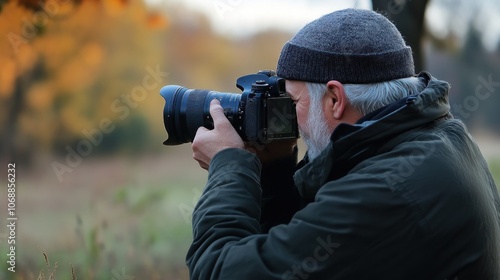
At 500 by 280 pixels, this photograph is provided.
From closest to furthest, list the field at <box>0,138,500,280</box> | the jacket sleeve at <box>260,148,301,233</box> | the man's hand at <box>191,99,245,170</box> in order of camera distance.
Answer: the man's hand at <box>191,99,245,170</box> → the jacket sleeve at <box>260,148,301,233</box> → the field at <box>0,138,500,280</box>

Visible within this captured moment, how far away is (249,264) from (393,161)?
1.30 ft

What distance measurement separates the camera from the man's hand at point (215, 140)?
2.15 meters

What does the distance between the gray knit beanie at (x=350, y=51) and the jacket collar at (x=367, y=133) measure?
0.11m

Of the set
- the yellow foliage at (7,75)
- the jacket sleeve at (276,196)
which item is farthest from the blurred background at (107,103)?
the jacket sleeve at (276,196)

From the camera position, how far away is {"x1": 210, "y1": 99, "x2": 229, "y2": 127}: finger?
221 centimetres

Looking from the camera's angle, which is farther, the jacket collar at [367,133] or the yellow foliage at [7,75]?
the yellow foliage at [7,75]

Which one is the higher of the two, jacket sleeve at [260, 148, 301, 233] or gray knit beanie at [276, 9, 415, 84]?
gray knit beanie at [276, 9, 415, 84]

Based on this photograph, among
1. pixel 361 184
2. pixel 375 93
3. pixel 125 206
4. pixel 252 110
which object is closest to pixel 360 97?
pixel 375 93

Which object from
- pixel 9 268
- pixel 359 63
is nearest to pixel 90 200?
pixel 9 268

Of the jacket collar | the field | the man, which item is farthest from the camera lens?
the field

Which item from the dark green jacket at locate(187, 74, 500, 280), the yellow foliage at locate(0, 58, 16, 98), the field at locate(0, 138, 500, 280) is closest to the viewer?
the dark green jacket at locate(187, 74, 500, 280)

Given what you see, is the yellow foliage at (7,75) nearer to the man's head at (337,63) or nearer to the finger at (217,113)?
the finger at (217,113)

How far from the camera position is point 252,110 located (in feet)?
7.19

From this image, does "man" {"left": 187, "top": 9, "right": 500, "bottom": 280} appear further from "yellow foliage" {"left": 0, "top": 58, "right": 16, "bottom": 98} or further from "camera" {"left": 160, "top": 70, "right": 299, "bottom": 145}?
"yellow foliage" {"left": 0, "top": 58, "right": 16, "bottom": 98}
